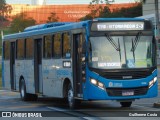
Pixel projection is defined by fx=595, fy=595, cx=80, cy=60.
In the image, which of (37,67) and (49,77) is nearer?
(49,77)

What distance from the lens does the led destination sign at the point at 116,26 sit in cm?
1812

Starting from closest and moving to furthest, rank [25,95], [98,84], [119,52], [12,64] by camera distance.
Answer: [98,84], [119,52], [25,95], [12,64]

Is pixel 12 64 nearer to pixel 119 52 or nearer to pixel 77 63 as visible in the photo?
pixel 77 63

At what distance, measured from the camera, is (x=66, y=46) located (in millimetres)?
19562

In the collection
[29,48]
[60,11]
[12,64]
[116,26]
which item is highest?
[60,11]

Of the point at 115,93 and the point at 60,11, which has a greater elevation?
the point at 60,11

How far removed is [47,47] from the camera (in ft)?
70.5

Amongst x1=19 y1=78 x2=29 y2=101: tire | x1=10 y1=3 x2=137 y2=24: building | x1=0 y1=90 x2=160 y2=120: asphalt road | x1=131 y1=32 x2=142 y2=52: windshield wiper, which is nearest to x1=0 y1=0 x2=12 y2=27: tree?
x1=10 y1=3 x2=137 y2=24: building

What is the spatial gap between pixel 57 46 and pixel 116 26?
2937mm

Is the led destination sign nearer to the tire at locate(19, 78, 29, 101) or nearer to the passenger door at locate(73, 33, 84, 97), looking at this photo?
the passenger door at locate(73, 33, 84, 97)

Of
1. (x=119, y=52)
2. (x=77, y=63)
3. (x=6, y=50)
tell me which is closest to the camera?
(x=119, y=52)

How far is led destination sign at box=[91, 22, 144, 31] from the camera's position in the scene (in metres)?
18.1

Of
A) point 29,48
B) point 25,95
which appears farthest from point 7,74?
point 29,48

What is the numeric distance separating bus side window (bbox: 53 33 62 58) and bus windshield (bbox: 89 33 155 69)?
254 centimetres
